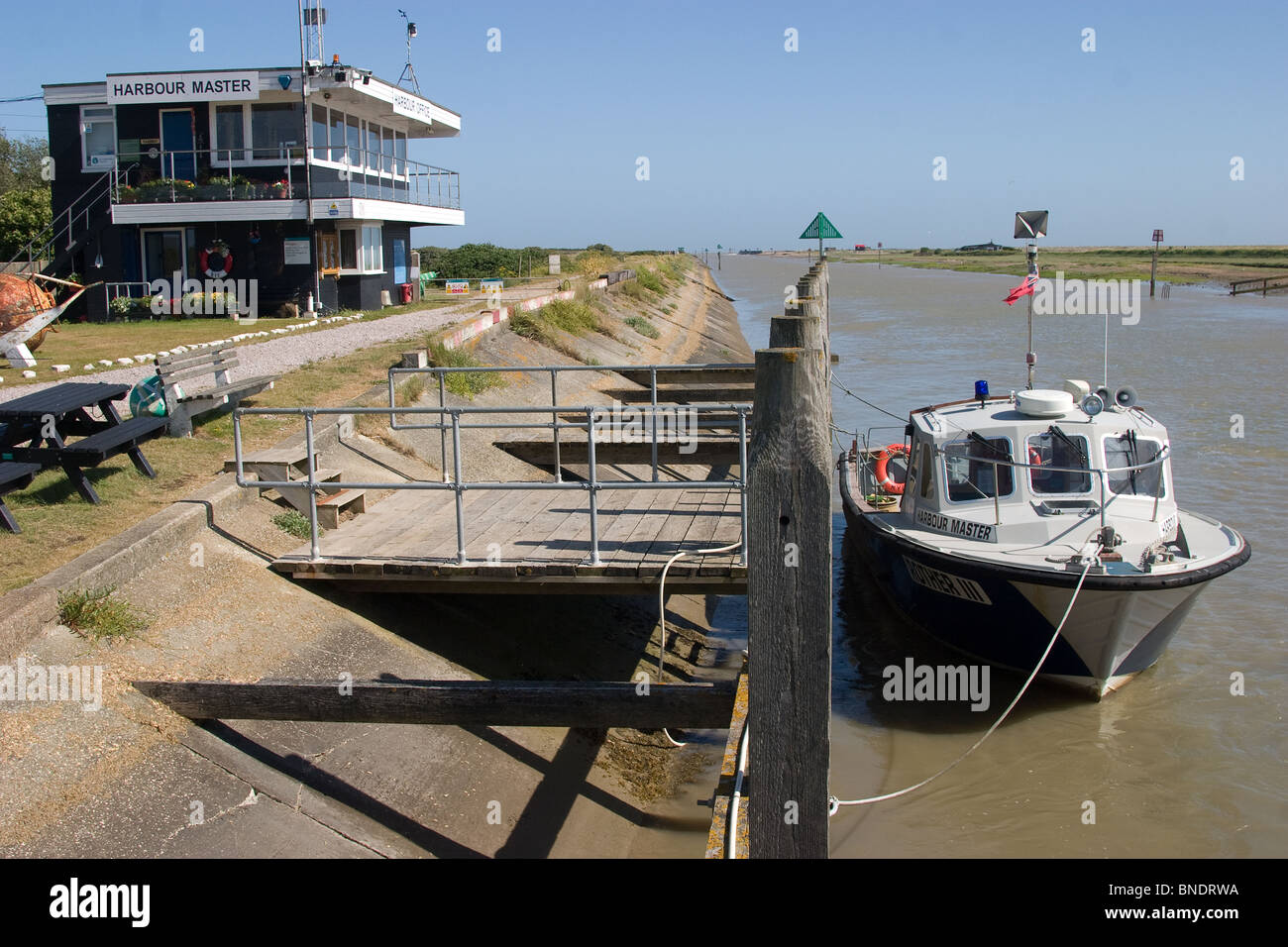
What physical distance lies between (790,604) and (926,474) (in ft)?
24.2

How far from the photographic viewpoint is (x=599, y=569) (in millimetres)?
8156

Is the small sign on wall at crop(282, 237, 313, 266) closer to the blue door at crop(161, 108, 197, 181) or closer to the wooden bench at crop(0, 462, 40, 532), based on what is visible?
the blue door at crop(161, 108, 197, 181)

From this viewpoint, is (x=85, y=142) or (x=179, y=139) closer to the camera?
(x=179, y=139)

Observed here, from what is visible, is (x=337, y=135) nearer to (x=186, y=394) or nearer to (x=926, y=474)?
(x=186, y=394)

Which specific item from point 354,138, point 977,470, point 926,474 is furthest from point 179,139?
point 977,470

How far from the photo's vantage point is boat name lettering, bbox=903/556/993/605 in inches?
386

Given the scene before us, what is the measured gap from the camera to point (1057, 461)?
1020 cm

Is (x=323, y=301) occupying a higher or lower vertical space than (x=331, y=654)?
higher

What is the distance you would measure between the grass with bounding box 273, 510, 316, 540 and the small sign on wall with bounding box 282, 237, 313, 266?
20.0 m

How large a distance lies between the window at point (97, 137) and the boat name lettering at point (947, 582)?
83.1 ft
